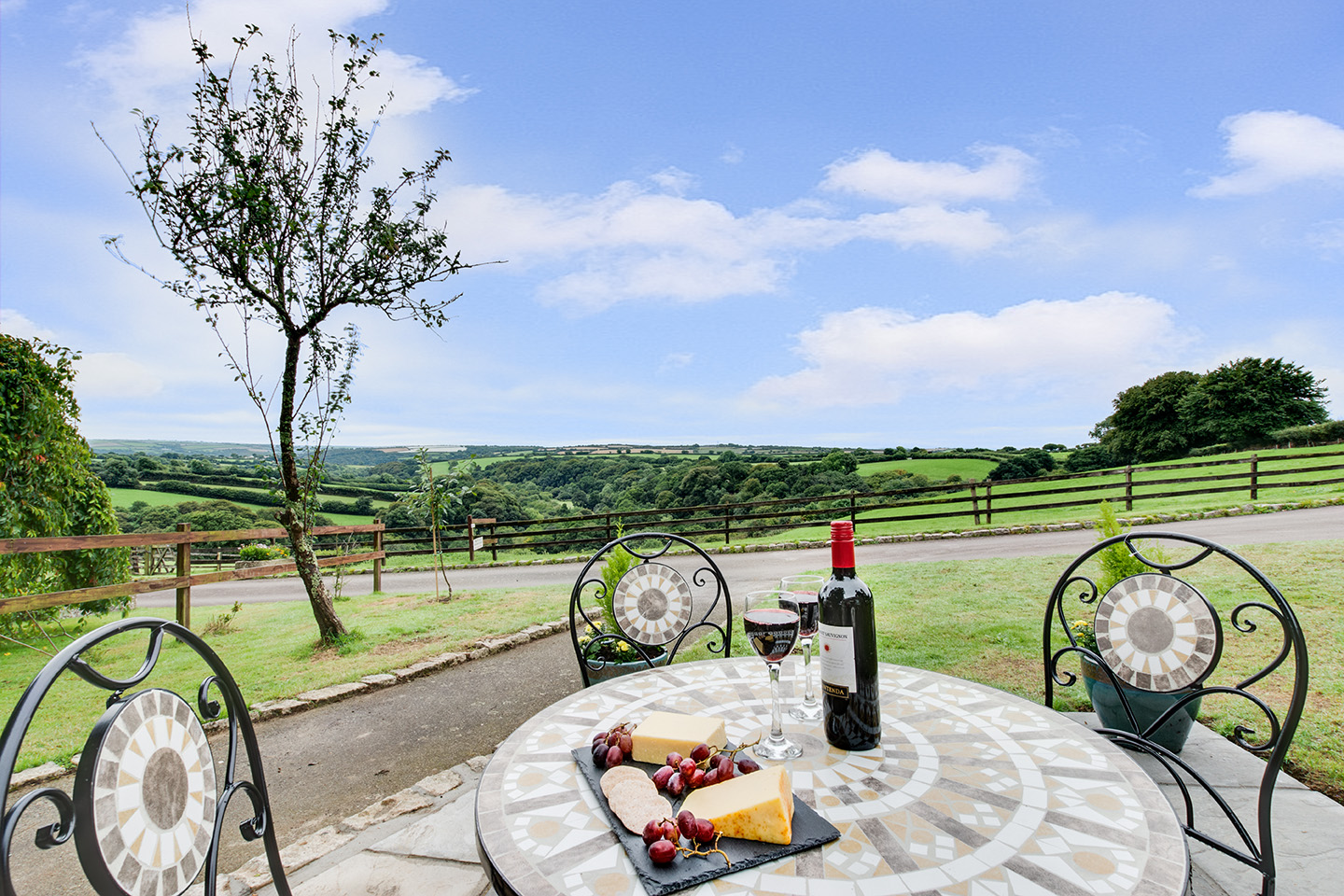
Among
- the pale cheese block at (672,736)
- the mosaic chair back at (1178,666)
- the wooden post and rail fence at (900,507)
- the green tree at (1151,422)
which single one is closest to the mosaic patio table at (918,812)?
the pale cheese block at (672,736)

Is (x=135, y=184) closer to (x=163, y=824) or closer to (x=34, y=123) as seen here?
(x=34, y=123)

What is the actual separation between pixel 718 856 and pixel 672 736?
9.5 inches

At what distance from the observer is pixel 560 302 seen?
934cm

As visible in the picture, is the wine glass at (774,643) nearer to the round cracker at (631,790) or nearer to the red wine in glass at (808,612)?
the red wine in glass at (808,612)

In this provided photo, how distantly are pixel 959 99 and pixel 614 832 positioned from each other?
7663mm

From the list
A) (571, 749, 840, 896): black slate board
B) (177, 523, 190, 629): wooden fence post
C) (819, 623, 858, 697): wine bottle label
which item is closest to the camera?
(571, 749, 840, 896): black slate board

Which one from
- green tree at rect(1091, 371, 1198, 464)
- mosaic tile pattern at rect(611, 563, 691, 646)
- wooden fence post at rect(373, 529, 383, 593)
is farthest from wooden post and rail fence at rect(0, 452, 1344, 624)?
mosaic tile pattern at rect(611, 563, 691, 646)

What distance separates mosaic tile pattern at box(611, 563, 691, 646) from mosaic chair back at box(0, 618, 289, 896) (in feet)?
3.98

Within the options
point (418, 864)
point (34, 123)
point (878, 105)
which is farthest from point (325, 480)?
point (878, 105)

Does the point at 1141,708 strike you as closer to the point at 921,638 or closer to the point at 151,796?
the point at 921,638

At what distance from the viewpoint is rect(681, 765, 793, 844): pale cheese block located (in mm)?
810

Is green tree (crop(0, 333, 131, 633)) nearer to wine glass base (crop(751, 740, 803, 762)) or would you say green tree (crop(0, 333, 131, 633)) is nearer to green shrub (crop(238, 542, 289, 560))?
green shrub (crop(238, 542, 289, 560))

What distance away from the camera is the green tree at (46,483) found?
4.86 m

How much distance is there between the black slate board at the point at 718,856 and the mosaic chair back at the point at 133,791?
0.58 m
